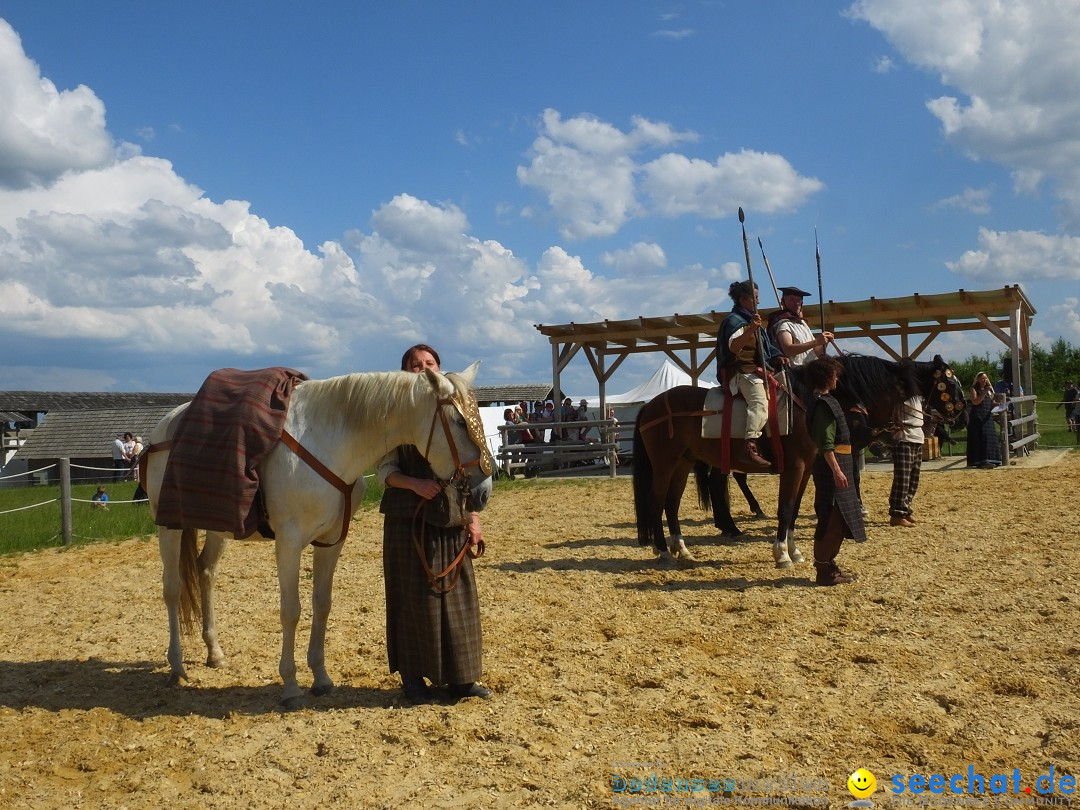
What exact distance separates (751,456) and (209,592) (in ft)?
13.4

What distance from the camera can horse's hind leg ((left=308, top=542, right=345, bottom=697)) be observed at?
3959mm

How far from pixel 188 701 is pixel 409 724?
1.31 m

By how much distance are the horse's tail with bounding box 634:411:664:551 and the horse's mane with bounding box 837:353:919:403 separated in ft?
5.76

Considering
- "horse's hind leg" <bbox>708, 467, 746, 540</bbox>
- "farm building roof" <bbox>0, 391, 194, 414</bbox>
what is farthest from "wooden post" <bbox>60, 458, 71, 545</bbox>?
"farm building roof" <bbox>0, 391, 194, 414</bbox>

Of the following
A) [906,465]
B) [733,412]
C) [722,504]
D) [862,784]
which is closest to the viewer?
[862,784]

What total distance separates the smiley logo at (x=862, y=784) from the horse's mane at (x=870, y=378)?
14.8ft

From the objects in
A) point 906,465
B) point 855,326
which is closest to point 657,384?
point 855,326

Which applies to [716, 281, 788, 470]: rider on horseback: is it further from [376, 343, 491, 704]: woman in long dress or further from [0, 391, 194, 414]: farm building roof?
[0, 391, 194, 414]: farm building roof

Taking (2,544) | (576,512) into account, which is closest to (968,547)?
(576,512)

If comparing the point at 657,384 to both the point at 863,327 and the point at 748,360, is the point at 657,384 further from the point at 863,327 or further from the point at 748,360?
the point at 748,360

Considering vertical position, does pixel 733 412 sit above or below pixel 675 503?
above

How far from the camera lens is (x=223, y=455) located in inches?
146

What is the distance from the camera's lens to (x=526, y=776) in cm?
292

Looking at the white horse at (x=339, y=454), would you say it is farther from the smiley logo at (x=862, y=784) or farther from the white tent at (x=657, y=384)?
the white tent at (x=657, y=384)
